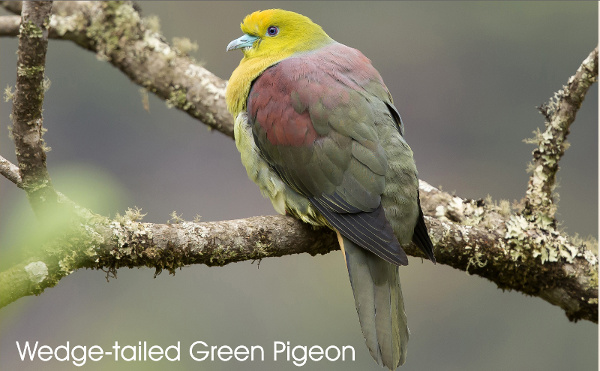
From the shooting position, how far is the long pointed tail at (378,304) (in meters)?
2.10

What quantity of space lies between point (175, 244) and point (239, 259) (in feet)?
0.71

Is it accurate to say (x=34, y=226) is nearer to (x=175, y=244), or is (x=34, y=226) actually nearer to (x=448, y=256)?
(x=175, y=244)

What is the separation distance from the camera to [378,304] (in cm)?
215

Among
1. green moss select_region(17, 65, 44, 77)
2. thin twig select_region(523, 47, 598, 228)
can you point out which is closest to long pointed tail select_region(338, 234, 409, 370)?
thin twig select_region(523, 47, 598, 228)

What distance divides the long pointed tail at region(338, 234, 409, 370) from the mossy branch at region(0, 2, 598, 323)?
0.24m

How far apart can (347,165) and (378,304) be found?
477 mm

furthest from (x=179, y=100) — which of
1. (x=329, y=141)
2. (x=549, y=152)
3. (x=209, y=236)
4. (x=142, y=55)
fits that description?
(x=549, y=152)

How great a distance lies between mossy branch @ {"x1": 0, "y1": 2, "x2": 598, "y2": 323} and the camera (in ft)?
6.42

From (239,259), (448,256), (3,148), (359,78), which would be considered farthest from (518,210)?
(3,148)

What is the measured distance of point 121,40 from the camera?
3.30 metres

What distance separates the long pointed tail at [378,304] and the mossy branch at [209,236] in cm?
24

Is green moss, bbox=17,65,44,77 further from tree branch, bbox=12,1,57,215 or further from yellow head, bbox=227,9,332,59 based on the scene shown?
yellow head, bbox=227,9,332,59

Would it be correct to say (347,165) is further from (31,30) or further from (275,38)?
(31,30)

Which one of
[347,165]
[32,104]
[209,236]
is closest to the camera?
[32,104]
